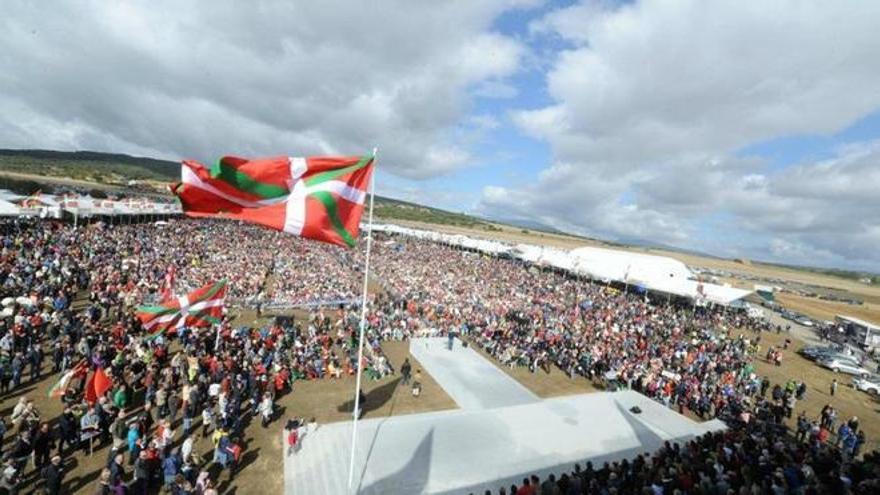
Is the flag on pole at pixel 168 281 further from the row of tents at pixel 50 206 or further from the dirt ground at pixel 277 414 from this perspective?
the row of tents at pixel 50 206

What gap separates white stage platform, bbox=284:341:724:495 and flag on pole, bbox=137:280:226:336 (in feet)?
23.3

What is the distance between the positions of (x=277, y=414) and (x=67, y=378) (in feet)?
21.4

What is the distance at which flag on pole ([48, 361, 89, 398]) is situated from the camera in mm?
13352

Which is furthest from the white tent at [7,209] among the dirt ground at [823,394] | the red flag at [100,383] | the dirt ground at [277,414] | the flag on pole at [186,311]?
the dirt ground at [823,394]

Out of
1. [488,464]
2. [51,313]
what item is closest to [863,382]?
[488,464]

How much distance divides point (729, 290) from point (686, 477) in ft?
131

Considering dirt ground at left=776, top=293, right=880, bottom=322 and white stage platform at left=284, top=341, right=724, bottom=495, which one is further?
dirt ground at left=776, top=293, right=880, bottom=322

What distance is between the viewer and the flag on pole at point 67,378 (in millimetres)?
13352

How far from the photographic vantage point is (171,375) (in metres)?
16.0

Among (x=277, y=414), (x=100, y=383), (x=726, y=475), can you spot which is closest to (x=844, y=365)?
(x=726, y=475)

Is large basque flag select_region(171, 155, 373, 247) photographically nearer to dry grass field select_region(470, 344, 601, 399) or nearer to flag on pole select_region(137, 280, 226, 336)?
flag on pole select_region(137, 280, 226, 336)

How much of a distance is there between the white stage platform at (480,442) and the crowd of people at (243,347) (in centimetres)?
240

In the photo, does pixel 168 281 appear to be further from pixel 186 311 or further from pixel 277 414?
pixel 277 414

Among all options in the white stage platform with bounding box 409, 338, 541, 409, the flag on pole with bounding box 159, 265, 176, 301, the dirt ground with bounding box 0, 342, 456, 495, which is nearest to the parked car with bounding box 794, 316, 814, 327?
the white stage platform with bounding box 409, 338, 541, 409
